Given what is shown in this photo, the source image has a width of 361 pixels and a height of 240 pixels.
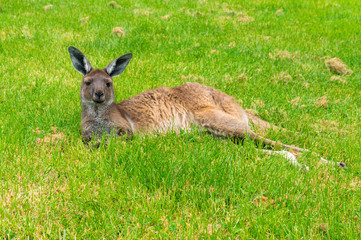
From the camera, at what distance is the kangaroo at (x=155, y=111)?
14.9 ft

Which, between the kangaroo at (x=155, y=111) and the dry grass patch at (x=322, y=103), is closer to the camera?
the kangaroo at (x=155, y=111)

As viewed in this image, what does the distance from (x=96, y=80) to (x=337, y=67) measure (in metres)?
5.29

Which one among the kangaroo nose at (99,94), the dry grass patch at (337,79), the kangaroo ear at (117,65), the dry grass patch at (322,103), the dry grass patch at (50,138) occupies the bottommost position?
the dry grass patch at (337,79)

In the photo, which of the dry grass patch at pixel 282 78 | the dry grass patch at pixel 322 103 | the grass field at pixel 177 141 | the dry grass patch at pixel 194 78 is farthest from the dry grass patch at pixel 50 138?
the dry grass patch at pixel 282 78

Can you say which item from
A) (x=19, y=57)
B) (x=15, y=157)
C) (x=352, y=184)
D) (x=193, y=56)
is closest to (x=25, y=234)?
(x=15, y=157)

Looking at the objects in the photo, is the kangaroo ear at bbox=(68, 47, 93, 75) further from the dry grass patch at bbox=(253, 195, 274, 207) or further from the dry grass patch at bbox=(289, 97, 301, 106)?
the dry grass patch at bbox=(289, 97, 301, 106)

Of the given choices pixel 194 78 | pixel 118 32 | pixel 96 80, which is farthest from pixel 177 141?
pixel 118 32

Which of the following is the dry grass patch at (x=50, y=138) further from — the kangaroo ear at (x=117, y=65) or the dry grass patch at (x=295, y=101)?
the dry grass patch at (x=295, y=101)

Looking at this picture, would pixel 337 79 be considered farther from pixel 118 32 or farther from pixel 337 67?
pixel 118 32

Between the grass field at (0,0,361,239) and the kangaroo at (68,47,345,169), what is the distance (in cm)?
30

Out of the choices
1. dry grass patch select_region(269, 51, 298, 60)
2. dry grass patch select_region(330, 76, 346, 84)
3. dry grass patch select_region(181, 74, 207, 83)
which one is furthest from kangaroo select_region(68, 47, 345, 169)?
dry grass patch select_region(269, 51, 298, 60)

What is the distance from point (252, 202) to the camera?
3.16 meters

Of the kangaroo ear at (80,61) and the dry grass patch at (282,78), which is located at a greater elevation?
the kangaroo ear at (80,61)

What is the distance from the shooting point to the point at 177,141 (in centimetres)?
445
